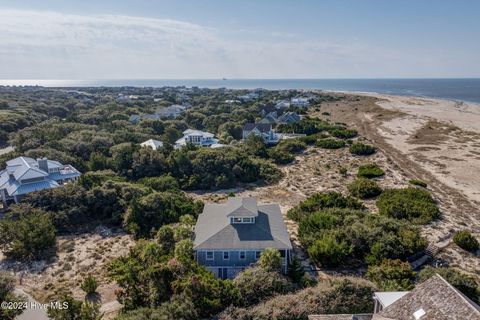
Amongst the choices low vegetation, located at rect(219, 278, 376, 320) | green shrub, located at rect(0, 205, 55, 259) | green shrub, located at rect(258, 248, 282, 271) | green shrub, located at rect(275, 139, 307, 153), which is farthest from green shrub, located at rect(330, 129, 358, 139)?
green shrub, located at rect(0, 205, 55, 259)

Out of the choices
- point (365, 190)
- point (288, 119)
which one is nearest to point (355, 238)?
point (365, 190)

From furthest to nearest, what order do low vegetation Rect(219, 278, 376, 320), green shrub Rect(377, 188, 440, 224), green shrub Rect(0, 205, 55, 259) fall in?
1. green shrub Rect(377, 188, 440, 224)
2. green shrub Rect(0, 205, 55, 259)
3. low vegetation Rect(219, 278, 376, 320)

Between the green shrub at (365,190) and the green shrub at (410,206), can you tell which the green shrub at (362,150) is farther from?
the green shrub at (410,206)

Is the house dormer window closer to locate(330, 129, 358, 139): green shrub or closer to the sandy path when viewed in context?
the sandy path

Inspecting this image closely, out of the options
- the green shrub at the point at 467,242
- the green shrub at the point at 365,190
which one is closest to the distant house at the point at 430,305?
the green shrub at the point at 467,242

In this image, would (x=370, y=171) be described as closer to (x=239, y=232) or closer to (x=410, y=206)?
(x=410, y=206)

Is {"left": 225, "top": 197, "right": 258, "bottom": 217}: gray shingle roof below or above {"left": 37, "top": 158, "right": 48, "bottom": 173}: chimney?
above
